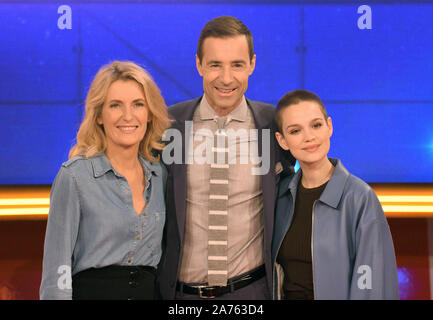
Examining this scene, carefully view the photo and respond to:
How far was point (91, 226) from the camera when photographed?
79.4 inches

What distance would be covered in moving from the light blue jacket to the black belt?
0.33m

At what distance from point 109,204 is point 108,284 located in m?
0.33

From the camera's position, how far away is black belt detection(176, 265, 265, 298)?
7.39 feet

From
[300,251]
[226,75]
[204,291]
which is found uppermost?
Result: [226,75]

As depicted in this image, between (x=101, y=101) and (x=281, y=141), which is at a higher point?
(x=101, y=101)

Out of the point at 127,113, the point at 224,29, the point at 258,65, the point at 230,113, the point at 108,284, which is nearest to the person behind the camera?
the point at 108,284

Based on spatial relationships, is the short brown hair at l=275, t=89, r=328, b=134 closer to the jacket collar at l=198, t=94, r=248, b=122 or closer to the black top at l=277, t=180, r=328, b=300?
the jacket collar at l=198, t=94, r=248, b=122

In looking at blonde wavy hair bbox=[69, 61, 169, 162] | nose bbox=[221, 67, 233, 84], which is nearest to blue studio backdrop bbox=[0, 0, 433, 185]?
nose bbox=[221, 67, 233, 84]

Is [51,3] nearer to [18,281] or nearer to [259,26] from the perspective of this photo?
[259,26]

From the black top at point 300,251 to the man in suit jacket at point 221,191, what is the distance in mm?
108

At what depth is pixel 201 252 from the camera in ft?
7.50

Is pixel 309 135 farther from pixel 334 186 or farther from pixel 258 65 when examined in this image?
pixel 258 65

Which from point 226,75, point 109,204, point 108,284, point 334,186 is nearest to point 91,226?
point 109,204

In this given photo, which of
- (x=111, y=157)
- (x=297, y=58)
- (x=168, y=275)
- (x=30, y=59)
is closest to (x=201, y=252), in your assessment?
(x=168, y=275)
